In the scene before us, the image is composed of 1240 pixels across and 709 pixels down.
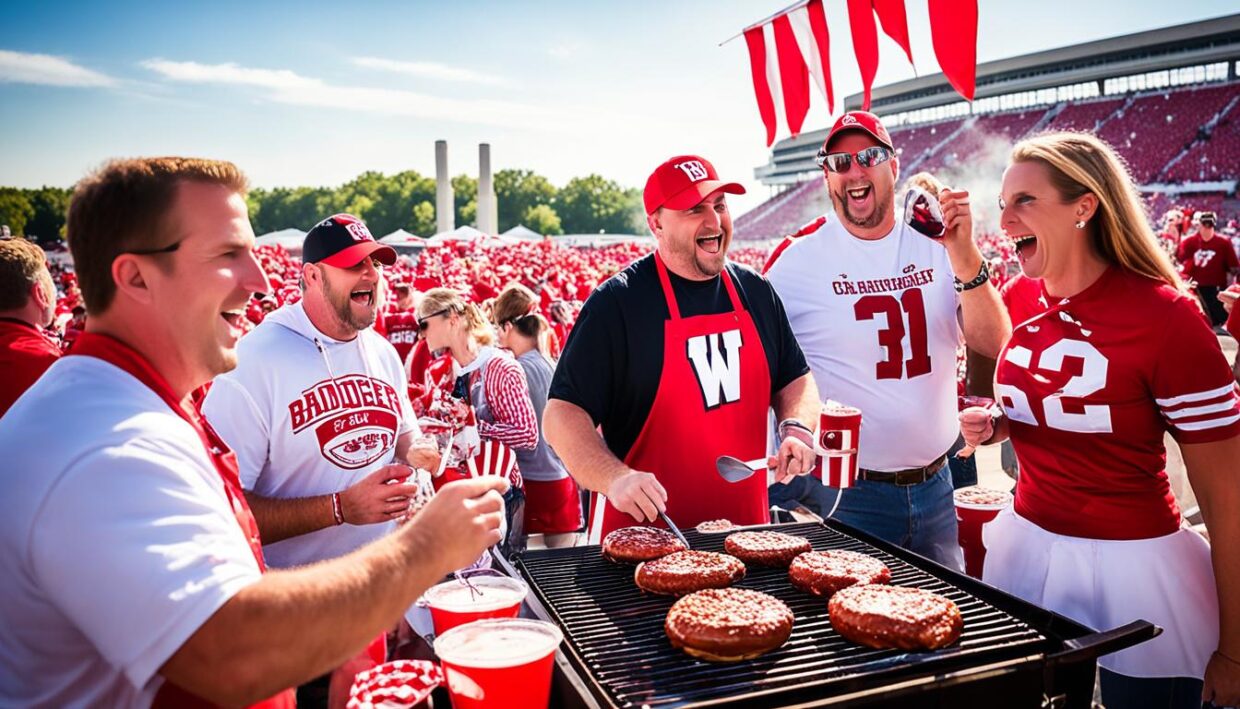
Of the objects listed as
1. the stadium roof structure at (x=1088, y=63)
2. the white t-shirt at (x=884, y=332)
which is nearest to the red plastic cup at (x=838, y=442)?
the white t-shirt at (x=884, y=332)

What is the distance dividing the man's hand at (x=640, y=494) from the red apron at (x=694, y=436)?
0.60 metres

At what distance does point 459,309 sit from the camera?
6.04 metres

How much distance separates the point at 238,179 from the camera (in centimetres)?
167

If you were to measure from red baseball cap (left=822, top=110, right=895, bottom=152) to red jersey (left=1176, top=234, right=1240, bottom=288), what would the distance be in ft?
47.4

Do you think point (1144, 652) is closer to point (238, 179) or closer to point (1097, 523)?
point (1097, 523)

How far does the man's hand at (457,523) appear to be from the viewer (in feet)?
4.83

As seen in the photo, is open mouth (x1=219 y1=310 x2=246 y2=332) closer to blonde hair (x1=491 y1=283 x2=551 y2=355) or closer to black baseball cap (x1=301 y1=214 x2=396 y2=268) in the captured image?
black baseball cap (x1=301 y1=214 x2=396 y2=268)

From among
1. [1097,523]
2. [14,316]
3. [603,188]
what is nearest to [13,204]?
[603,188]

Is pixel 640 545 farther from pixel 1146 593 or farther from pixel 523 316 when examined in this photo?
pixel 523 316

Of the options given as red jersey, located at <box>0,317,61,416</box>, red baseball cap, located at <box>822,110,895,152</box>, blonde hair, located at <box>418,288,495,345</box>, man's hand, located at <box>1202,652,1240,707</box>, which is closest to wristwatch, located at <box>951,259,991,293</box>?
red baseball cap, located at <box>822,110,895,152</box>

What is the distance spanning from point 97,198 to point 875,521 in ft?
11.3

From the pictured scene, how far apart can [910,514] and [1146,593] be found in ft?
4.46

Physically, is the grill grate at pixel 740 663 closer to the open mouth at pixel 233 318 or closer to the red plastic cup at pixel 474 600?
the red plastic cup at pixel 474 600

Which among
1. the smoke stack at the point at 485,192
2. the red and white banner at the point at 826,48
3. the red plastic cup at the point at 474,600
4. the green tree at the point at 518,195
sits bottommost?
the red plastic cup at the point at 474,600
